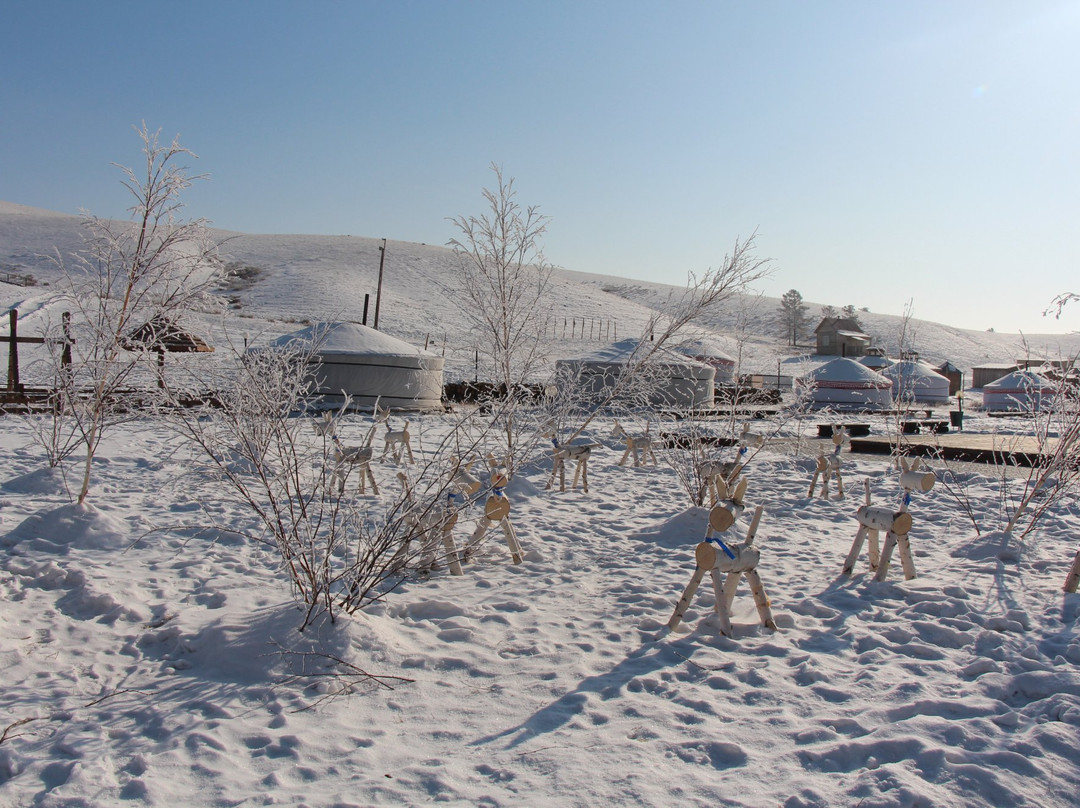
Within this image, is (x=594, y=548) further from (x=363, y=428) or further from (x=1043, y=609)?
(x=363, y=428)

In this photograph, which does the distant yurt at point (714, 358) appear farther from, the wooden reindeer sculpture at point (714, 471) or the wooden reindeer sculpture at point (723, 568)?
the wooden reindeer sculpture at point (723, 568)

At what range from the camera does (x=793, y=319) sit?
53438 mm

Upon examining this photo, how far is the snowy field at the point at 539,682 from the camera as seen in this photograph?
206 cm

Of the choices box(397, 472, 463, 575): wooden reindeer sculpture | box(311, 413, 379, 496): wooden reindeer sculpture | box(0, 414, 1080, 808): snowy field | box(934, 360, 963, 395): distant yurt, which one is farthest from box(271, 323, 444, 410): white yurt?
box(934, 360, 963, 395): distant yurt

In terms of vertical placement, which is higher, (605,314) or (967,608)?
(605,314)

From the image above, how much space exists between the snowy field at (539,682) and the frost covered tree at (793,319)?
166 ft

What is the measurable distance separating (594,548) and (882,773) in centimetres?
305

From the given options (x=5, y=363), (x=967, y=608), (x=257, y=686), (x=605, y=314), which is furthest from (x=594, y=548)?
(x=605, y=314)

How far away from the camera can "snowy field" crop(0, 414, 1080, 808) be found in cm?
206

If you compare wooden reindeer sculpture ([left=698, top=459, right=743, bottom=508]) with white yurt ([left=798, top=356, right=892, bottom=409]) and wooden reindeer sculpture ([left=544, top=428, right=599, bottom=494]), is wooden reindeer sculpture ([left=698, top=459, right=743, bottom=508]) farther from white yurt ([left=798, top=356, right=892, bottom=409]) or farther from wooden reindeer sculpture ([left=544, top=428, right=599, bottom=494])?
white yurt ([left=798, top=356, right=892, bottom=409])

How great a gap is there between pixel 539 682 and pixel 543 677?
0.16ft

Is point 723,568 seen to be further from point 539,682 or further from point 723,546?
point 539,682

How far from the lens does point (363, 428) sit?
1090 cm

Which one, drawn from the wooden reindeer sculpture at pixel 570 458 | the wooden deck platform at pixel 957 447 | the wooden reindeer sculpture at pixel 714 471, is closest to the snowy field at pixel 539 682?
the wooden reindeer sculpture at pixel 714 471
